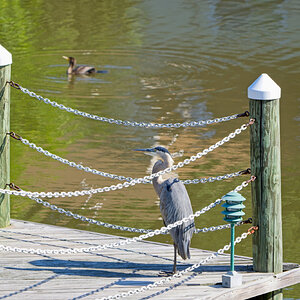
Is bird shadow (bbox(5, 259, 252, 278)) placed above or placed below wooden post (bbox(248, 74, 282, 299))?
below

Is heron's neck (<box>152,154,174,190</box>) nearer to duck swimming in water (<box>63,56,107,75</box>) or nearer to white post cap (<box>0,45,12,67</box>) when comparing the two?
white post cap (<box>0,45,12,67</box>)

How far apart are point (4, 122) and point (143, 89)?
8657mm

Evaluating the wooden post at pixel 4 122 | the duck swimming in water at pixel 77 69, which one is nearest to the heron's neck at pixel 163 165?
the wooden post at pixel 4 122

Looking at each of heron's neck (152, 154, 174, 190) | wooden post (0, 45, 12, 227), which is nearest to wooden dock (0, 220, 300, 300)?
wooden post (0, 45, 12, 227)

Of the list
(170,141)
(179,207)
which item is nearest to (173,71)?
(170,141)

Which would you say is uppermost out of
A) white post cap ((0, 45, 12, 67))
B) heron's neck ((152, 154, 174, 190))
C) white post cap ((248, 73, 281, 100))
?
white post cap ((0, 45, 12, 67))

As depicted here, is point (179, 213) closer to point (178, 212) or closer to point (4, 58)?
point (178, 212)

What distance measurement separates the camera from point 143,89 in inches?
641

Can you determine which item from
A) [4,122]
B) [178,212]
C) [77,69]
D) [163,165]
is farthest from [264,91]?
[77,69]

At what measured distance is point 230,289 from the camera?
6.31m

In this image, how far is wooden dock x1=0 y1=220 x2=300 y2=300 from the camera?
6371mm

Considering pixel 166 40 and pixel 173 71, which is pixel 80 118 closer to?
pixel 173 71

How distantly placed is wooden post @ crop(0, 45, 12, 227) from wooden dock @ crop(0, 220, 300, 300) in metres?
0.30

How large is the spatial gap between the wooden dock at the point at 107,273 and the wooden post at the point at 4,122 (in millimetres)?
298
